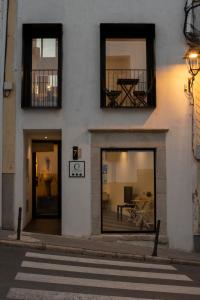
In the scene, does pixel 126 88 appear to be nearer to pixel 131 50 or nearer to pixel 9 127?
pixel 131 50

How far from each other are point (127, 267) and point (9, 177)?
5603 millimetres

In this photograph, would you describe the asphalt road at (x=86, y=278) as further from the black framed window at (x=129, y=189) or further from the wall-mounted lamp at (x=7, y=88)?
the wall-mounted lamp at (x=7, y=88)

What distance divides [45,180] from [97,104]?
4707 millimetres

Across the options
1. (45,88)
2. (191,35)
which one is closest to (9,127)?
(45,88)

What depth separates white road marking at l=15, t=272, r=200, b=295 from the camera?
9.80 metres

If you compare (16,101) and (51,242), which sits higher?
(16,101)

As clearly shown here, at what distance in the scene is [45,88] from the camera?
16.5 meters

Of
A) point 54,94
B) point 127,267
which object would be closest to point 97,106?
point 54,94

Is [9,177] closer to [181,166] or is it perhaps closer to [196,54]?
[181,166]

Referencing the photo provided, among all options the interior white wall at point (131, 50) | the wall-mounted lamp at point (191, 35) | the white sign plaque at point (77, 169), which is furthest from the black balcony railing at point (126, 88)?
the white sign plaque at point (77, 169)

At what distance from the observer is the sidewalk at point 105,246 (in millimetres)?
13672

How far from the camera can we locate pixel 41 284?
9.54 meters

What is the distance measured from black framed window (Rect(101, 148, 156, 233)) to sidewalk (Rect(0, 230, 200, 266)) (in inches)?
22.5

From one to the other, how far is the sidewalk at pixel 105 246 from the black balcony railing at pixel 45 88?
4038 millimetres
